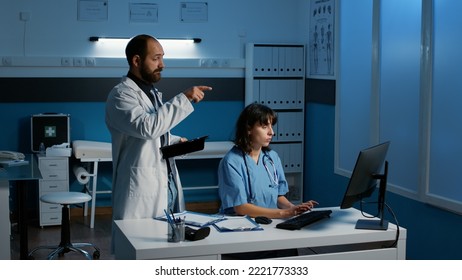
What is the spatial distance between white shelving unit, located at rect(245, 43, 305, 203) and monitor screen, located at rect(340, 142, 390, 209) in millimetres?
3492

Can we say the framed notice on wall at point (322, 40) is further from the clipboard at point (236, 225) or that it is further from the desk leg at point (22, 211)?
the clipboard at point (236, 225)

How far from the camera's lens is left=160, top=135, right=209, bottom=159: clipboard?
3123 millimetres

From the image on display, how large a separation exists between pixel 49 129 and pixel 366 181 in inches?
148

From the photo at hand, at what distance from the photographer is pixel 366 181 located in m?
3.13

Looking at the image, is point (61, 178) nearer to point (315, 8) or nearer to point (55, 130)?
point (55, 130)

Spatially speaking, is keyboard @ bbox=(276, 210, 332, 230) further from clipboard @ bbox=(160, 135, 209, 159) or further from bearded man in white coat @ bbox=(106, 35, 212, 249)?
bearded man in white coat @ bbox=(106, 35, 212, 249)

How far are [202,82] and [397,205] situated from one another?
258 cm

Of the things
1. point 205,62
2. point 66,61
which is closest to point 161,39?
point 205,62

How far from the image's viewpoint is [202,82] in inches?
266

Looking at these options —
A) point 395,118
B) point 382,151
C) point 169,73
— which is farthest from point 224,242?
point 169,73

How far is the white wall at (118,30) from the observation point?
6238mm

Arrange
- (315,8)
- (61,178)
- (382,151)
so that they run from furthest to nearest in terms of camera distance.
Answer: (315,8)
(61,178)
(382,151)

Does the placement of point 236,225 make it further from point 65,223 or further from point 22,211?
point 65,223

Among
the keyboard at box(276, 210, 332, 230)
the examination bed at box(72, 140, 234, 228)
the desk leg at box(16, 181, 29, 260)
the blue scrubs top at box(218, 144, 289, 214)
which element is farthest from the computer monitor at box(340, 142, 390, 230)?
the examination bed at box(72, 140, 234, 228)
